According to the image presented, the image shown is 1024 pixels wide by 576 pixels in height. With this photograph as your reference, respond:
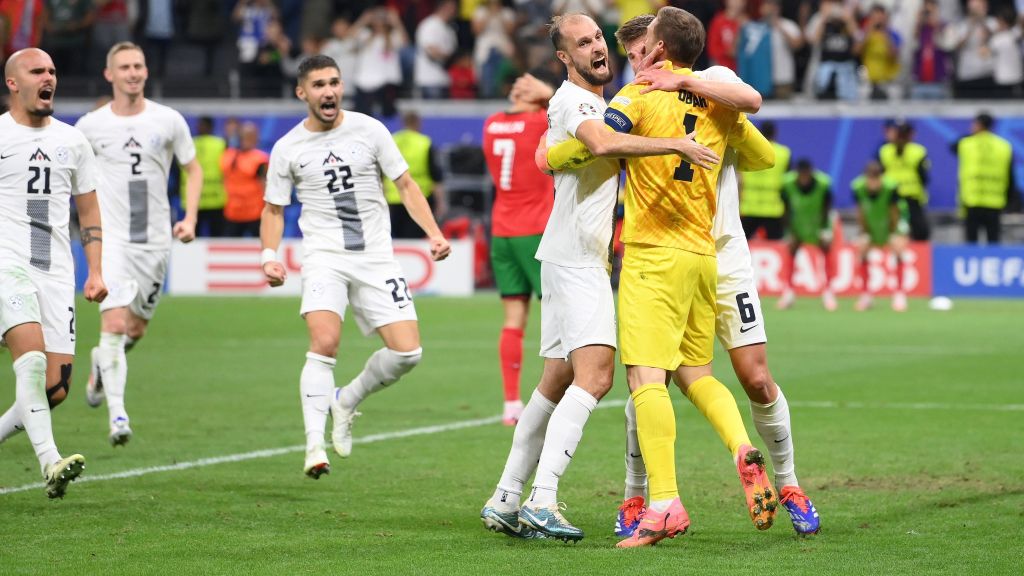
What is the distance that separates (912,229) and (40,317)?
1787cm

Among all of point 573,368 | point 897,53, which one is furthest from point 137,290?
point 897,53

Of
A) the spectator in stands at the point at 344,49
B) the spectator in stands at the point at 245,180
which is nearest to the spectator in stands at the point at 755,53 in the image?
the spectator in stands at the point at 344,49

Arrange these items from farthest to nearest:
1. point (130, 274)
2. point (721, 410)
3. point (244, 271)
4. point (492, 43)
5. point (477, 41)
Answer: point (477, 41) → point (492, 43) → point (244, 271) → point (130, 274) → point (721, 410)

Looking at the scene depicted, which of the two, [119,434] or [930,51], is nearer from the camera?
[119,434]

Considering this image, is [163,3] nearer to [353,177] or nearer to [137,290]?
[137,290]

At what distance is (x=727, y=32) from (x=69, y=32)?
11.3 m

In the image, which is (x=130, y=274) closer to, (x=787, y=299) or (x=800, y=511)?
(x=800, y=511)

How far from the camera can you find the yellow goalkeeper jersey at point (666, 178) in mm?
6824

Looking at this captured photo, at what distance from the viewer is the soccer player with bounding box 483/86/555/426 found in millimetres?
11445

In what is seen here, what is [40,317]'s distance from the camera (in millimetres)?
8289

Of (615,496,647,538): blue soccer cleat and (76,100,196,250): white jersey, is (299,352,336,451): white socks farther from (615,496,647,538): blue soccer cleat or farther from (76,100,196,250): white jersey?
(76,100,196,250): white jersey

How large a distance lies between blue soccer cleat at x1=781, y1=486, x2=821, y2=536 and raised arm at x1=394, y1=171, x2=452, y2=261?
248 centimetres

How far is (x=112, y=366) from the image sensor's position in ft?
34.8

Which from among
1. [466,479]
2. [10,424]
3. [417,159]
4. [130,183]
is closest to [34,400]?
[10,424]
